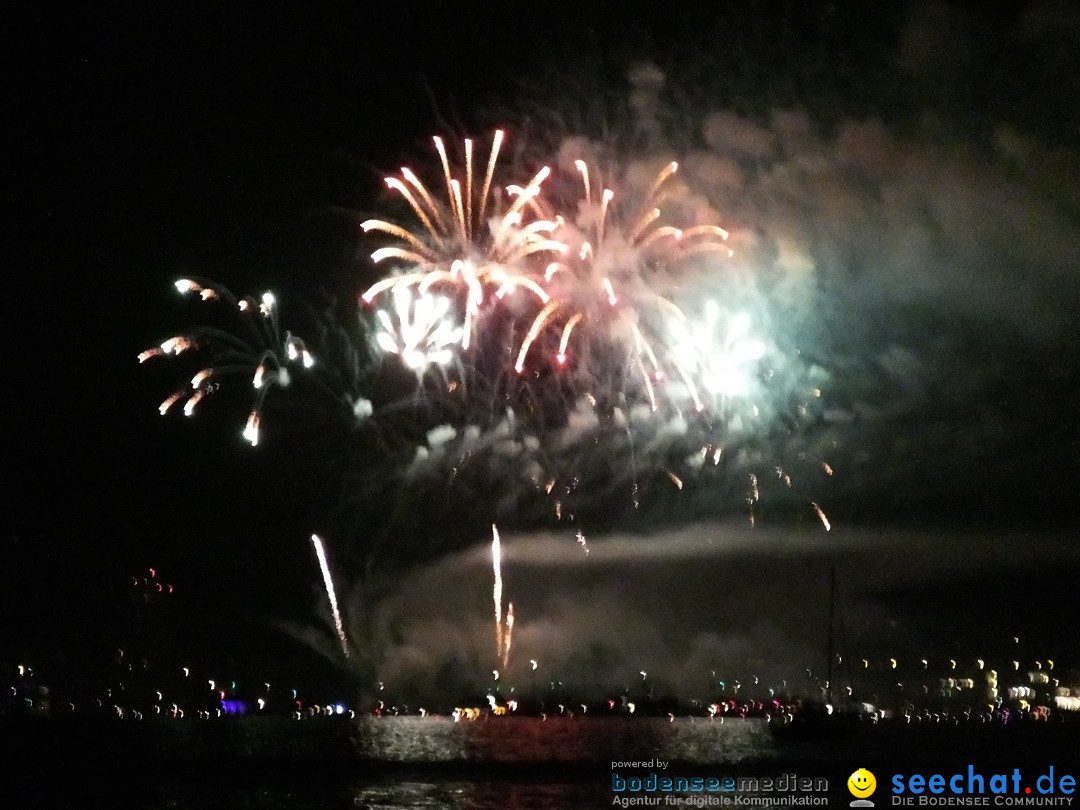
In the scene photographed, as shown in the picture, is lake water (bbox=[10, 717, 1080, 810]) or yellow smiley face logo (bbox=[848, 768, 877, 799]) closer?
yellow smiley face logo (bbox=[848, 768, 877, 799])

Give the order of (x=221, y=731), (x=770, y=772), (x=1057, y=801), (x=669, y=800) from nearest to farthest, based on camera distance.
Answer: (x=1057, y=801) → (x=669, y=800) → (x=770, y=772) → (x=221, y=731)

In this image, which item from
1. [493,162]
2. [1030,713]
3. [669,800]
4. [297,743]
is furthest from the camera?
[1030,713]

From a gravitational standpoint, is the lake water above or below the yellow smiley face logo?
below

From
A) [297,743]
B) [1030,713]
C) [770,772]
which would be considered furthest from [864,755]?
[1030,713]

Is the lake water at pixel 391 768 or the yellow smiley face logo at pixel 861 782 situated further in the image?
the lake water at pixel 391 768

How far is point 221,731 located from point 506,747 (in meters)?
20.2

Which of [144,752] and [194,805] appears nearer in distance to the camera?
[194,805]

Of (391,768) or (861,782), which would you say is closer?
(861,782)

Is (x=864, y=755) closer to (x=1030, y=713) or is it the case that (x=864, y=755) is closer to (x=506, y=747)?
(x=506, y=747)

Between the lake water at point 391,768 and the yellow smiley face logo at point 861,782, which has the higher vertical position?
the yellow smiley face logo at point 861,782

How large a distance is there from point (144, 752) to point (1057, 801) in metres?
39.8

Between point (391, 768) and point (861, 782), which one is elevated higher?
point (861, 782)

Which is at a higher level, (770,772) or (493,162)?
(493,162)

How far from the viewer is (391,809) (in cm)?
3553
